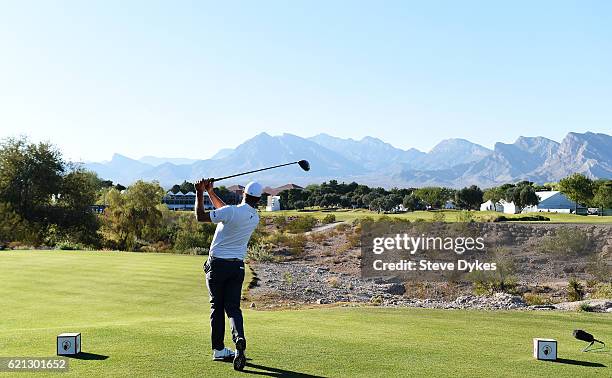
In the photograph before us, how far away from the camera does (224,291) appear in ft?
23.9

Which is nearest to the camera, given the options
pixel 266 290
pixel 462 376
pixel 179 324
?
pixel 462 376

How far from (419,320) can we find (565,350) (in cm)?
340

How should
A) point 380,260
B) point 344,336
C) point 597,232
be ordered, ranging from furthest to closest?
point 597,232, point 380,260, point 344,336

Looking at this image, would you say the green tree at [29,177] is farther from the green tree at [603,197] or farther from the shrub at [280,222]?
Answer: the green tree at [603,197]

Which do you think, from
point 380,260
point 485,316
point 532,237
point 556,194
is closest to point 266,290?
point 485,316

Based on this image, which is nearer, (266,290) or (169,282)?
(169,282)

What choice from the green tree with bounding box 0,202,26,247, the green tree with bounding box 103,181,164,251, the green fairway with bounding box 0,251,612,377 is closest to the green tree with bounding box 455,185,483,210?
the green tree with bounding box 103,181,164,251

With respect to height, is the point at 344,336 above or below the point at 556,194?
below

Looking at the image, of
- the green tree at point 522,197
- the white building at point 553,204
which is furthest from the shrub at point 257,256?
the white building at point 553,204

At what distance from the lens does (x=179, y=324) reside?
10.6 m

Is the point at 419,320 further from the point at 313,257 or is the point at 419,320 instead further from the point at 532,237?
the point at 532,237

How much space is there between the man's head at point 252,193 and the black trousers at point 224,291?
29.5 inches

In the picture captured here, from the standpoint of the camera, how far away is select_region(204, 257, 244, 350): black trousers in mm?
7184
